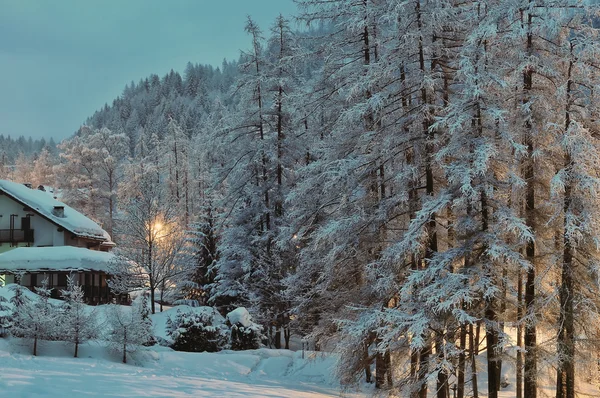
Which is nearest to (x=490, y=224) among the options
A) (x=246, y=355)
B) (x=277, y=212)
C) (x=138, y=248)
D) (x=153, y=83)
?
(x=246, y=355)

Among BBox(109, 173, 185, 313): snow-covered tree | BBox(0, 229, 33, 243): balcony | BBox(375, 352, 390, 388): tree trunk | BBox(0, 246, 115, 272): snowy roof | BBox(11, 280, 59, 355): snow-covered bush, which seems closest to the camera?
BBox(375, 352, 390, 388): tree trunk

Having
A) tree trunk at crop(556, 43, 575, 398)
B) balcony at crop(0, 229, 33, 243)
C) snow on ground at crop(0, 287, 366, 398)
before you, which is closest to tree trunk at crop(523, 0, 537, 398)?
tree trunk at crop(556, 43, 575, 398)

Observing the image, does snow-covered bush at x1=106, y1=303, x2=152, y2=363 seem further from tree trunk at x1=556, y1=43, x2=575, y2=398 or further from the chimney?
the chimney

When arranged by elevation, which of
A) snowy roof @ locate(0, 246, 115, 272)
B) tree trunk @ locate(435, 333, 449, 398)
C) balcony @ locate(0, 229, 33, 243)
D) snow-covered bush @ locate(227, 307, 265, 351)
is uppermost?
balcony @ locate(0, 229, 33, 243)

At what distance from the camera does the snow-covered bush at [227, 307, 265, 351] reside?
2469cm

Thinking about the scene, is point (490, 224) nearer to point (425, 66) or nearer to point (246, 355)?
point (425, 66)

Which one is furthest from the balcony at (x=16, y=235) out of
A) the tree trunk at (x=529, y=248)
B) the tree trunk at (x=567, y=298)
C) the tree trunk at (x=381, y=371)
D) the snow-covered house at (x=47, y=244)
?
the tree trunk at (x=567, y=298)

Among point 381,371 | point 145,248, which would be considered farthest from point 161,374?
point 145,248

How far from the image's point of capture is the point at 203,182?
5891 cm

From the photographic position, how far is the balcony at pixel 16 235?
127 feet

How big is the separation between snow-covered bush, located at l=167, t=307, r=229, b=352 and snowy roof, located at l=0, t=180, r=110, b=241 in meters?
18.3

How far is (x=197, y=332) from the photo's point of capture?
78.4 ft

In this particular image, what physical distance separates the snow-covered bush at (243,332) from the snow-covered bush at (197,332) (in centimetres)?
39

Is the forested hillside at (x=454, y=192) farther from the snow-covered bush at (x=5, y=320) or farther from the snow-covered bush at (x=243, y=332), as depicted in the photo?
the snow-covered bush at (x=5, y=320)
